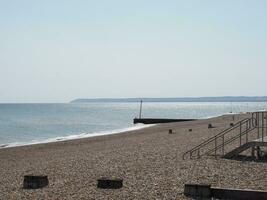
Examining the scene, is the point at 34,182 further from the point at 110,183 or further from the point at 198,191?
the point at 198,191

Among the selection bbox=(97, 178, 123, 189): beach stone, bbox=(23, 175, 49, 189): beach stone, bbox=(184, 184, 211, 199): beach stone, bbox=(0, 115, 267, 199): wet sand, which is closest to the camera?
bbox=(184, 184, 211, 199): beach stone

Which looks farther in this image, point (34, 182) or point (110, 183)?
point (34, 182)

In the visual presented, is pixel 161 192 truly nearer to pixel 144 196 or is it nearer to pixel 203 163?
pixel 144 196

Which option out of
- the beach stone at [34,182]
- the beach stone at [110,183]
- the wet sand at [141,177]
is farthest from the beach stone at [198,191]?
the beach stone at [34,182]

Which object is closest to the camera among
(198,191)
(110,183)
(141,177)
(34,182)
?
(198,191)

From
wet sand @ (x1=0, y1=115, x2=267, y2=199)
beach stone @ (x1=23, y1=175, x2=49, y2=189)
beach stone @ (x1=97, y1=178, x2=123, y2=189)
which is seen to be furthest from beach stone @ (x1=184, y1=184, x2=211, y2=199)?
beach stone @ (x1=23, y1=175, x2=49, y2=189)

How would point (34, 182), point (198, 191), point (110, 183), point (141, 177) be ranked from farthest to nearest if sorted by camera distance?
point (141, 177)
point (34, 182)
point (110, 183)
point (198, 191)

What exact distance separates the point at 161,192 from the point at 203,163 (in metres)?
4.88

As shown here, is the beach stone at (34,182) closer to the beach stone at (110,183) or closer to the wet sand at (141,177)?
the wet sand at (141,177)

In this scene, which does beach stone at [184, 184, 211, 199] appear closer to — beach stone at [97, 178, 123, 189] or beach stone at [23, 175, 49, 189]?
beach stone at [97, 178, 123, 189]

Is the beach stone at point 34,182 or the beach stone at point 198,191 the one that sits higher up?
the beach stone at point 198,191

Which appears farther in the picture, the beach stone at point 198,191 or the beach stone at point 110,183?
the beach stone at point 110,183

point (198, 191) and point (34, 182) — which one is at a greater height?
point (198, 191)

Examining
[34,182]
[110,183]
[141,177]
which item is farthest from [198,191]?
[34,182]
